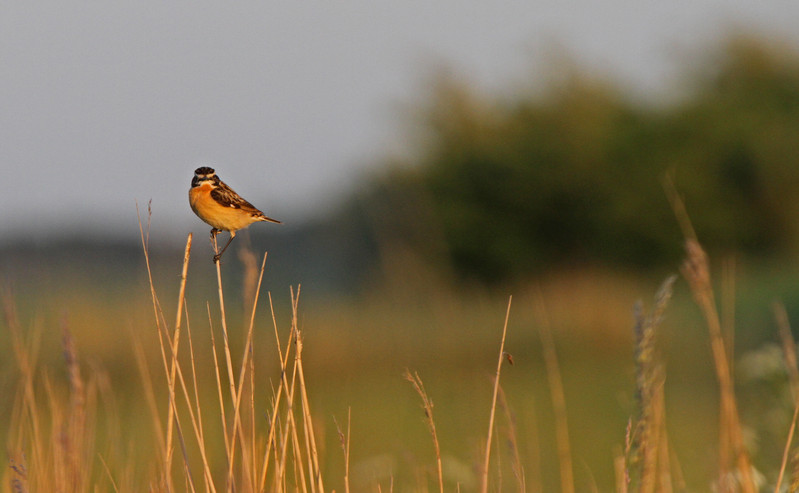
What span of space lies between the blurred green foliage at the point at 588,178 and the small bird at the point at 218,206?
52.6 ft

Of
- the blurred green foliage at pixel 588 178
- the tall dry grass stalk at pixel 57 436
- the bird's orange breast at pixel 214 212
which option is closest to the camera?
the tall dry grass stalk at pixel 57 436

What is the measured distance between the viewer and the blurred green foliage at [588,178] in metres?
20.4

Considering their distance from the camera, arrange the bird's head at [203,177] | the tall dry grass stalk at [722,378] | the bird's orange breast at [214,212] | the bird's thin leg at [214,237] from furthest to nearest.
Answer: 1. the bird's head at [203,177]
2. the bird's orange breast at [214,212]
3. the bird's thin leg at [214,237]
4. the tall dry grass stalk at [722,378]

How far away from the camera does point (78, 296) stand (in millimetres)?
12508

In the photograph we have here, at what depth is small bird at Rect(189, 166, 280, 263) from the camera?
2988 millimetres

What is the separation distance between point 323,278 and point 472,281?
12.2 feet

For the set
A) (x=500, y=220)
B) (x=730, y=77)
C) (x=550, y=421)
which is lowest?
(x=550, y=421)

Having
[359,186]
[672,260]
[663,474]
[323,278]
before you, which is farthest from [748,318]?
[663,474]

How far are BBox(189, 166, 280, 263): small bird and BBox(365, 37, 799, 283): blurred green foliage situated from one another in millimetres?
16033

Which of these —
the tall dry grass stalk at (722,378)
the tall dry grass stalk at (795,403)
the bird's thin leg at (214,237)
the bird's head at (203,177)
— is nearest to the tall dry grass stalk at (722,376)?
the tall dry grass stalk at (722,378)

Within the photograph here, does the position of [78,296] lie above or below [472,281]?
above

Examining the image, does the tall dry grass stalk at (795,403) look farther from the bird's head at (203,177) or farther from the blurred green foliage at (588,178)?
the blurred green foliage at (588,178)

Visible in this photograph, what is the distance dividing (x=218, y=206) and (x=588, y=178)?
59.9 feet

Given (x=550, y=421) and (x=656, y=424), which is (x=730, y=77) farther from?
(x=656, y=424)
